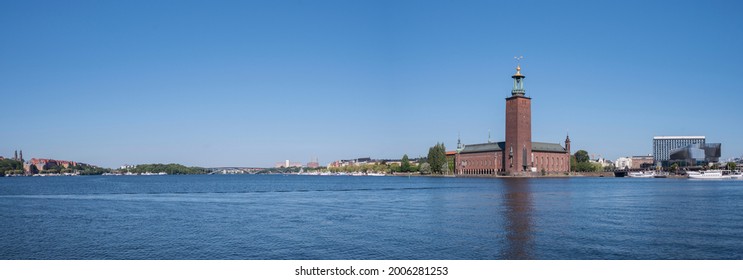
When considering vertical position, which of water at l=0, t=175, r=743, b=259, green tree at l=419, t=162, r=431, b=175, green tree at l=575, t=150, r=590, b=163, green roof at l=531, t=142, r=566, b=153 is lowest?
water at l=0, t=175, r=743, b=259

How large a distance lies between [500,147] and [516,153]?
826 centimetres

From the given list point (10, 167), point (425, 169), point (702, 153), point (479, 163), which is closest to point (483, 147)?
point (479, 163)

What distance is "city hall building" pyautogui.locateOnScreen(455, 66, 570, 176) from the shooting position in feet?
398

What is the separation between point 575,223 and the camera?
23109 mm

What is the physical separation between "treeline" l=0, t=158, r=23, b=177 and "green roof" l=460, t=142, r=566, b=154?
96747 millimetres

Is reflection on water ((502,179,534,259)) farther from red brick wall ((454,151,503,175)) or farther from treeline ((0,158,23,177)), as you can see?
treeline ((0,158,23,177))

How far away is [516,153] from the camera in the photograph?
121688 mm

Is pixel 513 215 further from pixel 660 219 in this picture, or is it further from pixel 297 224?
pixel 297 224

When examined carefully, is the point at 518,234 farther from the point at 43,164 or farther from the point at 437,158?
the point at 43,164

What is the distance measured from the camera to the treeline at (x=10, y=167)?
442 ft

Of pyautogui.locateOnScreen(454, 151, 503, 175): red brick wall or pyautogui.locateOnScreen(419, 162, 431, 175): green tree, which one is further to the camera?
pyautogui.locateOnScreen(419, 162, 431, 175): green tree

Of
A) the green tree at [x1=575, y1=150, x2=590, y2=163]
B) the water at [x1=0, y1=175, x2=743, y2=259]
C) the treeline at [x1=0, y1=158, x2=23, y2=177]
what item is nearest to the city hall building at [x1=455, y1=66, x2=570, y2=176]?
the green tree at [x1=575, y1=150, x2=590, y2=163]

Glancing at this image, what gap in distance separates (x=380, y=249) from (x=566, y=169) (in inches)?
5039

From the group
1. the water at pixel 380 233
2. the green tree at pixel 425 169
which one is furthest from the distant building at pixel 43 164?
the water at pixel 380 233
